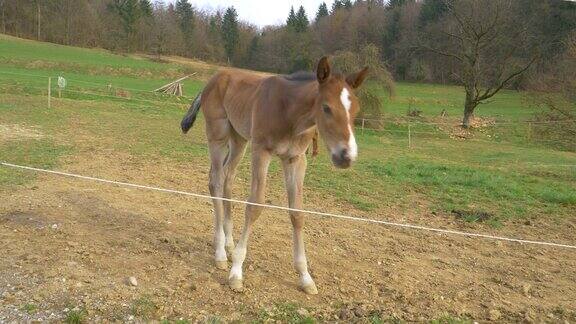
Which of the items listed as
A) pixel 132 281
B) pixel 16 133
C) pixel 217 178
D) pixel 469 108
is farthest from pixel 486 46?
pixel 132 281

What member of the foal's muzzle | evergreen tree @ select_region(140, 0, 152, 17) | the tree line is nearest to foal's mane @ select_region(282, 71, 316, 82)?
the foal's muzzle

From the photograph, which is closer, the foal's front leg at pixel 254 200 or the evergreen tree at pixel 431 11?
the foal's front leg at pixel 254 200

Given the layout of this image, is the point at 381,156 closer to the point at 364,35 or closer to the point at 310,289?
the point at 310,289

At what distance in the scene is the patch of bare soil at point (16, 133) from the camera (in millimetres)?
12422

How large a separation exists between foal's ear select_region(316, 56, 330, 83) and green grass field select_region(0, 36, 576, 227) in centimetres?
446

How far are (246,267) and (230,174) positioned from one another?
Answer: 1.16 m

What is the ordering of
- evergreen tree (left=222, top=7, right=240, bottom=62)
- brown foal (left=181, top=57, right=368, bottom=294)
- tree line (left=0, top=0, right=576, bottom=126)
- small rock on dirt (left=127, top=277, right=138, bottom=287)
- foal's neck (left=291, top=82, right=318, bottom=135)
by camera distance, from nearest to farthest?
1. brown foal (left=181, top=57, right=368, bottom=294)
2. foal's neck (left=291, top=82, right=318, bottom=135)
3. small rock on dirt (left=127, top=277, right=138, bottom=287)
4. tree line (left=0, top=0, right=576, bottom=126)
5. evergreen tree (left=222, top=7, right=240, bottom=62)

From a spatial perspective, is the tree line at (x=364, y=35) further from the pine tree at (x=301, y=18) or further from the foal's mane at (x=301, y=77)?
the foal's mane at (x=301, y=77)

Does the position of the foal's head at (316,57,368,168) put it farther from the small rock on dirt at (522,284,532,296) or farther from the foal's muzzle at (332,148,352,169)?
the small rock on dirt at (522,284,532,296)

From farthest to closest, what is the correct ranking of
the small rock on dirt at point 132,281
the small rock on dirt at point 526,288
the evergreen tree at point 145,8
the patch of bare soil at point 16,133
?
the evergreen tree at point 145,8 < the patch of bare soil at point 16,133 < the small rock on dirt at point 526,288 < the small rock on dirt at point 132,281

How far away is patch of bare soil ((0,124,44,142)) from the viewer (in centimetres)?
1242

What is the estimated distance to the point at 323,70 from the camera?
12.9ft

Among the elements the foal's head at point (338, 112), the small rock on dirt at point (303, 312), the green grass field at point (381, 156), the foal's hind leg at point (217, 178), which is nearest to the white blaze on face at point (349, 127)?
the foal's head at point (338, 112)

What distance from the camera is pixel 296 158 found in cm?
473
